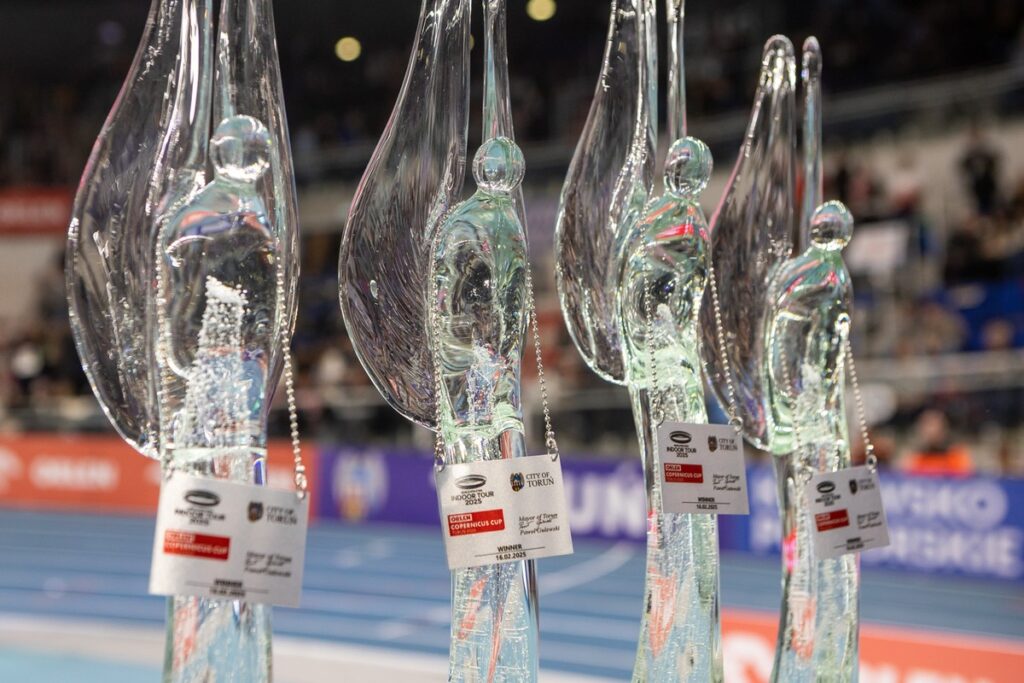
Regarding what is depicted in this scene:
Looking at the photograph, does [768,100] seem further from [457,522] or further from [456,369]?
[457,522]

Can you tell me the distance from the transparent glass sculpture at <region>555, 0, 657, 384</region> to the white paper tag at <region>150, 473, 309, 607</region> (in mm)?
459

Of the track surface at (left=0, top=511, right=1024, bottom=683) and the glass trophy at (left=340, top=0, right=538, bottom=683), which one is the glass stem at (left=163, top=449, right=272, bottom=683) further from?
the track surface at (left=0, top=511, right=1024, bottom=683)

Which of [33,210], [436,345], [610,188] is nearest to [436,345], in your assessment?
[436,345]

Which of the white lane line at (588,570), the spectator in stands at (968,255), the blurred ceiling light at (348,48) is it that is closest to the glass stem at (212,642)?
the white lane line at (588,570)

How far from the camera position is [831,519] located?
4.67 feet

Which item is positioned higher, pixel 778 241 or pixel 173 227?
pixel 778 241

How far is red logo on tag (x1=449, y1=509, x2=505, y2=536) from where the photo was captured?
1113 millimetres

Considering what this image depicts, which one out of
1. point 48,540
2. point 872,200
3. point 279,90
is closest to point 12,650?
point 279,90

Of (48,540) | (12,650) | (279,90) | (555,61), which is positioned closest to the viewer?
(279,90)

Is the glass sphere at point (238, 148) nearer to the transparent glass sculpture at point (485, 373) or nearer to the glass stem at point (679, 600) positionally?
the transparent glass sculpture at point (485, 373)

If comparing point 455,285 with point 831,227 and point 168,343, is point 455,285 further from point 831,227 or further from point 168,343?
point 831,227

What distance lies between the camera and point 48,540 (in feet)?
21.9

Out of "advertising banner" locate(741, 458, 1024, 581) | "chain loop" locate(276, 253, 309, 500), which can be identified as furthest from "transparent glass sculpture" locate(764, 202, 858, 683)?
"advertising banner" locate(741, 458, 1024, 581)

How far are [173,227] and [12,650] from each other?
2051mm
